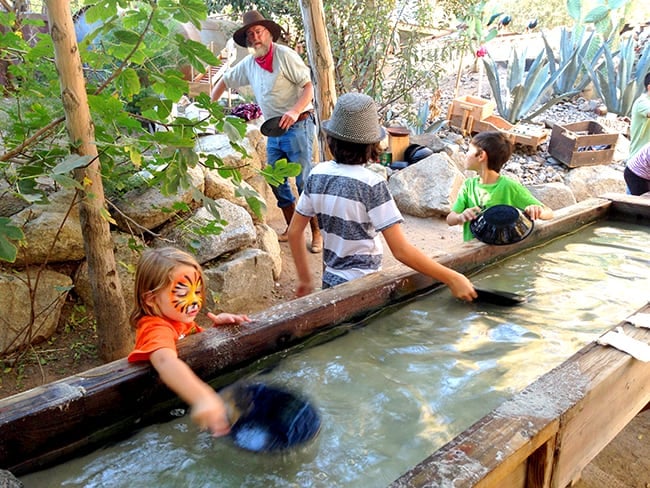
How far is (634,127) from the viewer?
5.35 meters

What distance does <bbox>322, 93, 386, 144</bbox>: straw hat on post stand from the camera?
2166 mm

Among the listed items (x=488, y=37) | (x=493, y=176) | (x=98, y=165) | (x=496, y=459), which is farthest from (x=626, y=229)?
(x=488, y=37)

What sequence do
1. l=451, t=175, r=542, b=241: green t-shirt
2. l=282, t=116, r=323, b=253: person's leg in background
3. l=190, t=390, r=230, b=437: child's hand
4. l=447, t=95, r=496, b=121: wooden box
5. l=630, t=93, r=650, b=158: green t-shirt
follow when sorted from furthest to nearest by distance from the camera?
l=447, t=95, r=496, b=121: wooden box → l=630, t=93, r=650, b=158: green t-shirt → l=282, t=116, r=323, b=253: person's leg in background → l=451, t=175, r=542, b=241: green t-shirt → l=190, t=390, r=230, b=437: child's hand

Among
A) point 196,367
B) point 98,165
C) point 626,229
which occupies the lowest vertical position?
point 626,229

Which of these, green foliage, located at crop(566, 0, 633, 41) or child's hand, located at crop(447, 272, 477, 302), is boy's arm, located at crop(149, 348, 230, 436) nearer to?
child's hand, located at crop(447, 272, 477, 302)

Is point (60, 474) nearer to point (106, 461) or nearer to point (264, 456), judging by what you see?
point (106, 461)

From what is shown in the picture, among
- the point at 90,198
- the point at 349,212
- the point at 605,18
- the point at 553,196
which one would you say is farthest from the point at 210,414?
the point at 605,18

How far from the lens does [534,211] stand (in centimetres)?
307

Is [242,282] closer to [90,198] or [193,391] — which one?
[90,198]

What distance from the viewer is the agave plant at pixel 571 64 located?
32.6 feet

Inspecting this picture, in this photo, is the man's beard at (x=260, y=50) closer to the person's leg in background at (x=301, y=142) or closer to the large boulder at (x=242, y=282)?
the person's leg in background at (x=301, y=142)

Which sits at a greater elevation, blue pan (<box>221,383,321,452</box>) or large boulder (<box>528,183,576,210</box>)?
blue pan (<box>221,383,321,452</box>)

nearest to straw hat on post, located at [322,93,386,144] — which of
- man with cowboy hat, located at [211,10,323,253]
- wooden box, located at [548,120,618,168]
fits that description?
man with cowboy hat, located at [211,10,323,253]

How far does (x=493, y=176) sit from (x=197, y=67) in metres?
1.86
